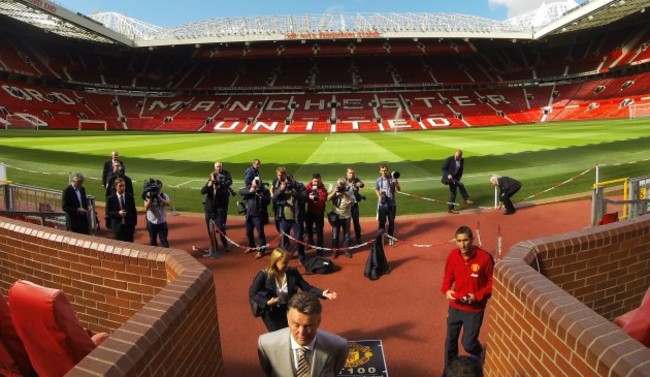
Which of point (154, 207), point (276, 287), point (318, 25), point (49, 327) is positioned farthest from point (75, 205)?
point (318, 25)

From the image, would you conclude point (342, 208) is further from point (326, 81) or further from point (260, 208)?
point (326, 81)

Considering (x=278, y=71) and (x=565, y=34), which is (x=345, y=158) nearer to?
(x=278, y=71)

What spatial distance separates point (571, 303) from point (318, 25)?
214ft

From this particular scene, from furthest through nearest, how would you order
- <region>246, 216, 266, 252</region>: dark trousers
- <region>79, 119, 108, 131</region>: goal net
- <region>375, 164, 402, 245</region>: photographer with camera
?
1. <region>79, 119, 108, 131</region>: goal net
2. <region>375, 164, 402, 245</region>: photographer with camera
3. <region>246, 216, 266, 252</region>: dark trousers

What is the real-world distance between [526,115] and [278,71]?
109 feet

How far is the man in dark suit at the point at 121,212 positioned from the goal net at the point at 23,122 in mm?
40207

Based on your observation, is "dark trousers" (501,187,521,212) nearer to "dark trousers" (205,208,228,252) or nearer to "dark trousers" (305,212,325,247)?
"dark trousers" (305,212,325,247)

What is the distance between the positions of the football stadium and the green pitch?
167 mm

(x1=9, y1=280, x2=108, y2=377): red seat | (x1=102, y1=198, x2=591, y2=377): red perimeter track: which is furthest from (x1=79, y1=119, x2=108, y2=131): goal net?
(x1=9, y1=280, x2=108, y2=377): red seat

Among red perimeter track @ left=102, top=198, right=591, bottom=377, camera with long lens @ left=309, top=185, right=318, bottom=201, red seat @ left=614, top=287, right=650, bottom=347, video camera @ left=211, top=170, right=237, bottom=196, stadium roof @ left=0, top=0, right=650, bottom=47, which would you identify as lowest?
red perimeter track @ left=102, top=198, right=591, bottom=377

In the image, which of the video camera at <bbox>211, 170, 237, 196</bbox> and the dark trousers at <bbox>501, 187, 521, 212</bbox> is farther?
the dark trousers at <bbox>501, 187, 521, 212</bbox>

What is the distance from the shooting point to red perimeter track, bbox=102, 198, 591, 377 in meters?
5.30

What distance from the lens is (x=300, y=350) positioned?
314 centimetres

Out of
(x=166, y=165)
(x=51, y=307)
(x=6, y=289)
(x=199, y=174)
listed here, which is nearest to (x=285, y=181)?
(x=6, y=289)
